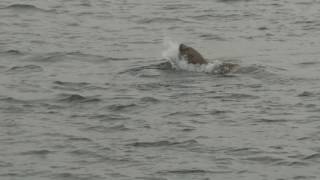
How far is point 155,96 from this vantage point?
1527 centimetres

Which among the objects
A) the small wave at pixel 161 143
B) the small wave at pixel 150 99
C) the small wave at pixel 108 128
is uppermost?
the small wave at pixel 150 99

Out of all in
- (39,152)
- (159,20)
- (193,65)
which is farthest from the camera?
(159,20)

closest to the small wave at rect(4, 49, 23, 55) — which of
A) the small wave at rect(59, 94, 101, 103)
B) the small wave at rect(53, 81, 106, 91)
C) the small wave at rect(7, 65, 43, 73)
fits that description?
the small wave at rect(7, 65, 43, 73)

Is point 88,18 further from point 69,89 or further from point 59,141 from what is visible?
point 59,141

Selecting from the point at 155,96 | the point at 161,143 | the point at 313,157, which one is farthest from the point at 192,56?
the point at 313,157

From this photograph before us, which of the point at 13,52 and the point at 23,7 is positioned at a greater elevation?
the point at 23,7

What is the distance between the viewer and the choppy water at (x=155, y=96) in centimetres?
1222

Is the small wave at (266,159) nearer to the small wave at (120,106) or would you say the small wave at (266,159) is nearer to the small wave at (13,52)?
the small wave at (120,106)

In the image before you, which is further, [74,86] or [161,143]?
[74,86]

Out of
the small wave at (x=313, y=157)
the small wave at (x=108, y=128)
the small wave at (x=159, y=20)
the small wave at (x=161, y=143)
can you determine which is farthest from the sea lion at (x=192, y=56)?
the small wave at (x=159, y=20)

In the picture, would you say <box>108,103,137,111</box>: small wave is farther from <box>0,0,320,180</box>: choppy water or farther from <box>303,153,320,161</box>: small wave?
<box>303,153,320,161</box>: small wave

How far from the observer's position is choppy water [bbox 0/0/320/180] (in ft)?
40.1

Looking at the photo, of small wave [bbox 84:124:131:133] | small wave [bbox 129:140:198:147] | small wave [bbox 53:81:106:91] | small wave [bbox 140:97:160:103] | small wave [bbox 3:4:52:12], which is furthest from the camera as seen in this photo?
small wave [bbox 3:4:52:12]

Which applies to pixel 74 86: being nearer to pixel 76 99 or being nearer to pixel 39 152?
pixel 76 99
